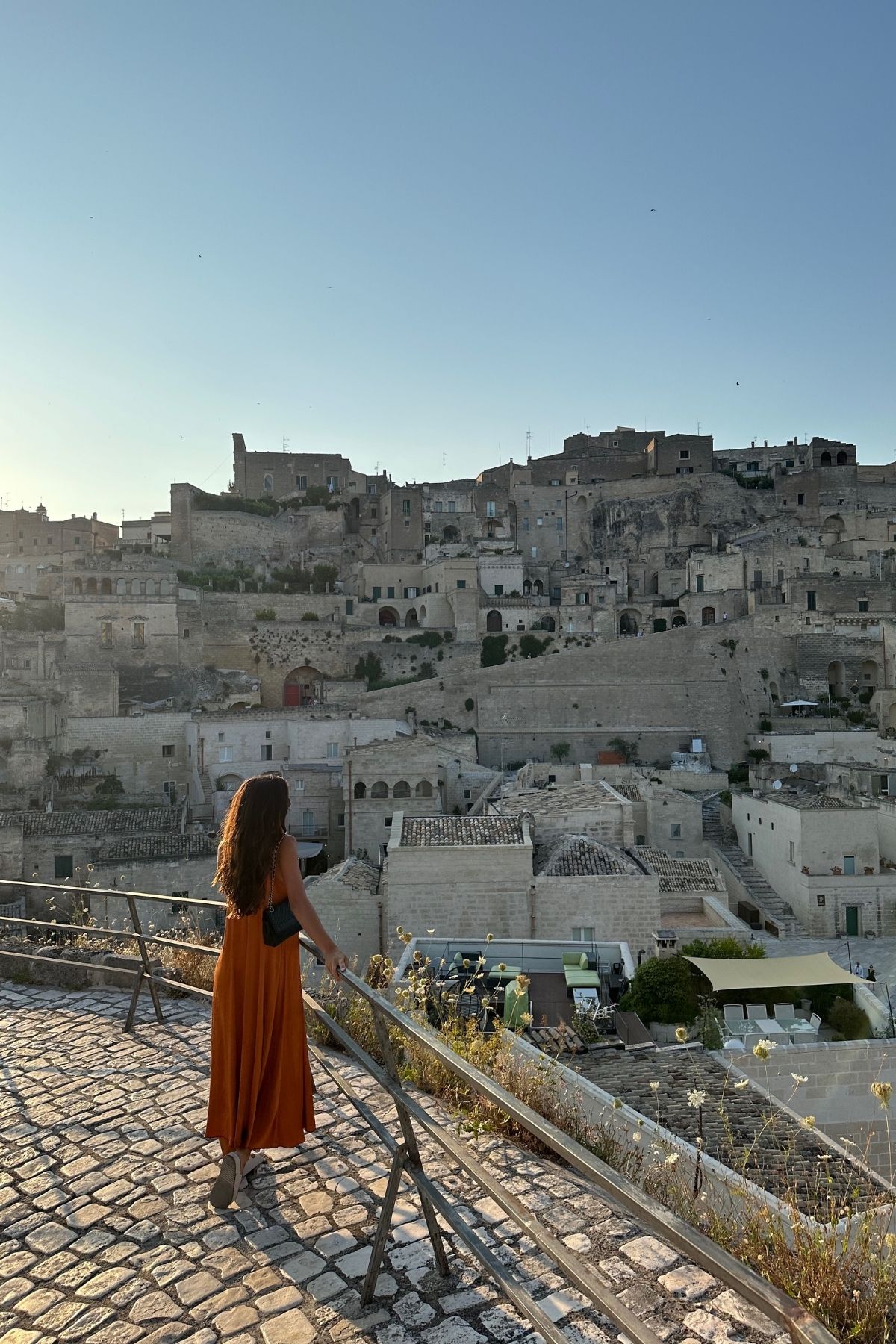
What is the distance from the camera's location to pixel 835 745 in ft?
106

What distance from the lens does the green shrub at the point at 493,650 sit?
4012 cm

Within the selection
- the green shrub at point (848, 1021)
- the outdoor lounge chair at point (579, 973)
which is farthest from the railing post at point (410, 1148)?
the green shrub at point (848, 1021)

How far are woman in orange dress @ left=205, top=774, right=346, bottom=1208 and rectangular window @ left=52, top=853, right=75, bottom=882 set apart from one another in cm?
2087

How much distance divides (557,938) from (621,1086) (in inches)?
298

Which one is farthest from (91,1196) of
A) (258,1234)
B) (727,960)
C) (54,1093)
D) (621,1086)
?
(727,960)

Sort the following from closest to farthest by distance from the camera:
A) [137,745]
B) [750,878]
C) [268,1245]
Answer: [268,1245], [750,878], [137,745]

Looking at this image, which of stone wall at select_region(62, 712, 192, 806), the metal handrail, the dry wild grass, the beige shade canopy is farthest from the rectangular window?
the metal handrail

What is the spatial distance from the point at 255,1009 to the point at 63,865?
21207mm

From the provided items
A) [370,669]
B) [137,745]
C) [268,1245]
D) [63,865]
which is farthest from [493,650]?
[268,1245]

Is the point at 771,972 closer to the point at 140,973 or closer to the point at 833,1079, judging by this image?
the point at 833,1079

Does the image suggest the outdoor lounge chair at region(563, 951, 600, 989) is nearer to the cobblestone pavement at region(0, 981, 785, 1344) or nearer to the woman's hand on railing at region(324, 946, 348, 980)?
the cobblestone pavement at region(0, 981, 785, 1344)

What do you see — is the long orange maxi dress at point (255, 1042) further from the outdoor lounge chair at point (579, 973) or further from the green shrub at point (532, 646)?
the green shrub at point (532, 646)

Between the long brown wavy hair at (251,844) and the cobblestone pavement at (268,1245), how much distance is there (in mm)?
1182

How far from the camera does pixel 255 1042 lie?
3.36 meters
